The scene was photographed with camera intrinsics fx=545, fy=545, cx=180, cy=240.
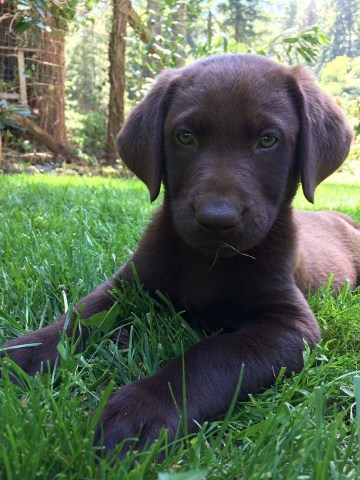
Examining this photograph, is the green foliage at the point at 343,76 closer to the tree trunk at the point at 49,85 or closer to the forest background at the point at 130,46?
the forest background at the point at 130,46

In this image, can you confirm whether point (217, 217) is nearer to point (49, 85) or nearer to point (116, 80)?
point (49, 85)

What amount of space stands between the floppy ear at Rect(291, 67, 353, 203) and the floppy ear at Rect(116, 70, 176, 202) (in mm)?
557

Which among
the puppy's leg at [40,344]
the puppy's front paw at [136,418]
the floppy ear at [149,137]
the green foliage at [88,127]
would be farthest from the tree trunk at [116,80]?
the puppy's front paw at [136,418]

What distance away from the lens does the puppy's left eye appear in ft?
6.51

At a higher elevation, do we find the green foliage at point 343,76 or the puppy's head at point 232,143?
the puppy's head at point 232,143

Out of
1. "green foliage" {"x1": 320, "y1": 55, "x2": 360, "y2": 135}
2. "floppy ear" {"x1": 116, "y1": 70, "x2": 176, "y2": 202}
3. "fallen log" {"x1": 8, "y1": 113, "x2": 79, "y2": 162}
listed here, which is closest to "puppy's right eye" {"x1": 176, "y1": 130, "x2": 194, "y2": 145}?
"floppy ear" {"x1": 116, "y1": 70, "x2": 176, "y2": 202}

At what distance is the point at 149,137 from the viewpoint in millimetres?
2230

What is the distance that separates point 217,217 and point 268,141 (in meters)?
0.49

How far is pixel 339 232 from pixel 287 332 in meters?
2.00

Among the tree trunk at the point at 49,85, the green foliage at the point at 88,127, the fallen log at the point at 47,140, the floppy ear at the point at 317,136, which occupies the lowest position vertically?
the green foliage at the point at 88,127

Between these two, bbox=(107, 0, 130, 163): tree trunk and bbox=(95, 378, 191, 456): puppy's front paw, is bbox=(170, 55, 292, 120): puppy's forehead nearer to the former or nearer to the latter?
bbox=(95, 378, 191, 456): puppy's front paw

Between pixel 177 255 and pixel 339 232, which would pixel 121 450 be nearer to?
pixel 177 255

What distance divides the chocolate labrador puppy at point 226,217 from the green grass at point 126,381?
0.34 ft

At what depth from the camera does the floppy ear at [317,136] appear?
2131 millimetres
